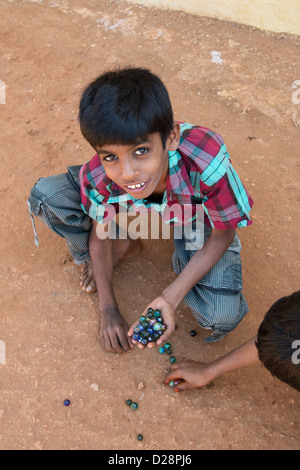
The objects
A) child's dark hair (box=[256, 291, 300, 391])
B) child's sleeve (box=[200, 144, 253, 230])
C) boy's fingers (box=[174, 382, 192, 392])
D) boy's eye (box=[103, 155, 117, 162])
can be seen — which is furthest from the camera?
boy's fingers (box=[174, 382, 192, 392])

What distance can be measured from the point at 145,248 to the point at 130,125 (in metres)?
1.26

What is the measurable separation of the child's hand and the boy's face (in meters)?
0.89

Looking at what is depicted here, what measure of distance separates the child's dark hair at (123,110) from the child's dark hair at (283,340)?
2.77ft

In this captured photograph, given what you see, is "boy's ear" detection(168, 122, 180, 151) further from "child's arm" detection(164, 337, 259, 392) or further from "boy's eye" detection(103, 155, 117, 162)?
"child's arm" detection(164, 337, 259, 392)

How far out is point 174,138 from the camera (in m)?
1.95

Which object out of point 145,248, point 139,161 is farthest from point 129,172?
point 145,248

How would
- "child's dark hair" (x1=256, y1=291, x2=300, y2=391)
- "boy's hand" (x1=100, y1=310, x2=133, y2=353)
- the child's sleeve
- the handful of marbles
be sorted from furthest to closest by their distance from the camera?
"boy's hand" (x1=100, y1=310, x2=133, y2=353) → the handful of marbles → the child's sleeve → "child's dark hair" (x1=256, y1=291, x2=300, y2=391)

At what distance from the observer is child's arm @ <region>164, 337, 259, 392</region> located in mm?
2073

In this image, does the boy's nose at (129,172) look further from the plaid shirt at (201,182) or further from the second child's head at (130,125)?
the plaid shirt at (201,182)

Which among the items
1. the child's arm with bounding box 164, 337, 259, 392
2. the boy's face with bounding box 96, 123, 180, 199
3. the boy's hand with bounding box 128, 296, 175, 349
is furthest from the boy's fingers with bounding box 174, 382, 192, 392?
the boy's face with bounding box 96, 123, 180, 199

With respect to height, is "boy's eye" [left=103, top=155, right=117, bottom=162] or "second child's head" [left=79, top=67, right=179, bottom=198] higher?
"second child's head" [left=79, top=67, right=179, bottom=198]

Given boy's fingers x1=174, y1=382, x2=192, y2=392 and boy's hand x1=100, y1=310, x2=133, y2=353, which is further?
boy's hand x1=100, y1=310, x2=133, y2=353

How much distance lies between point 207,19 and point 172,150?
302cm

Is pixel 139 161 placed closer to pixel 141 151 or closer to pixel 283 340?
pixel 141 151
